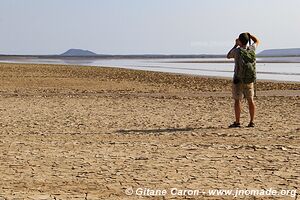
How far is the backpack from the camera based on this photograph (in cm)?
808

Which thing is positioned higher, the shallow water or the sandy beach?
the shallow water

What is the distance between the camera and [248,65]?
808 centimetres

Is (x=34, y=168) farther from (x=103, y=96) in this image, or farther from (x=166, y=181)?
(x=103, y=96)

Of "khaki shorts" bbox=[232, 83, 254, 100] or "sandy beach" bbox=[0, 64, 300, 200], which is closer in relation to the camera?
"sandy beach" bbox=[0, 64, 300, 200]

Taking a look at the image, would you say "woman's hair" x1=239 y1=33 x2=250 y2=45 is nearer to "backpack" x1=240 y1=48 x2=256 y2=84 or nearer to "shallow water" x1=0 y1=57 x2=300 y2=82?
"backpack" x1=240 y1=48 x2=256 y2=84

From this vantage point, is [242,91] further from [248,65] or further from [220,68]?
[220,68]

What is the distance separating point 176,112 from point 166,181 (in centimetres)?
659

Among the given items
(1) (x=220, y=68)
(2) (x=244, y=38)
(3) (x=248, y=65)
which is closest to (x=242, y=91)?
(3) (x=248, y=65)

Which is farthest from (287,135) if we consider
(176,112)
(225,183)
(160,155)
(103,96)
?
(103,96)

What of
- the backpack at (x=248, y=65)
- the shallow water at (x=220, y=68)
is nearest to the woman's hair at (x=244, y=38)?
the backpack at (x=248, y=65)

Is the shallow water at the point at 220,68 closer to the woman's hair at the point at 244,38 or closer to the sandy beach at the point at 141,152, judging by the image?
the sandy beach at the point at 141,152

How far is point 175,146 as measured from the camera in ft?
21.8

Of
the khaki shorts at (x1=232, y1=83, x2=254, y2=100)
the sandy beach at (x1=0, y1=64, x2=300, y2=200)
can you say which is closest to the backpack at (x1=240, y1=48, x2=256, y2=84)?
the khaki shorts at (x1=232, y1=83, x2=254, y2=100)

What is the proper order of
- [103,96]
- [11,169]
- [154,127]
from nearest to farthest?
[11,169] < [154,127] < [103,96]
